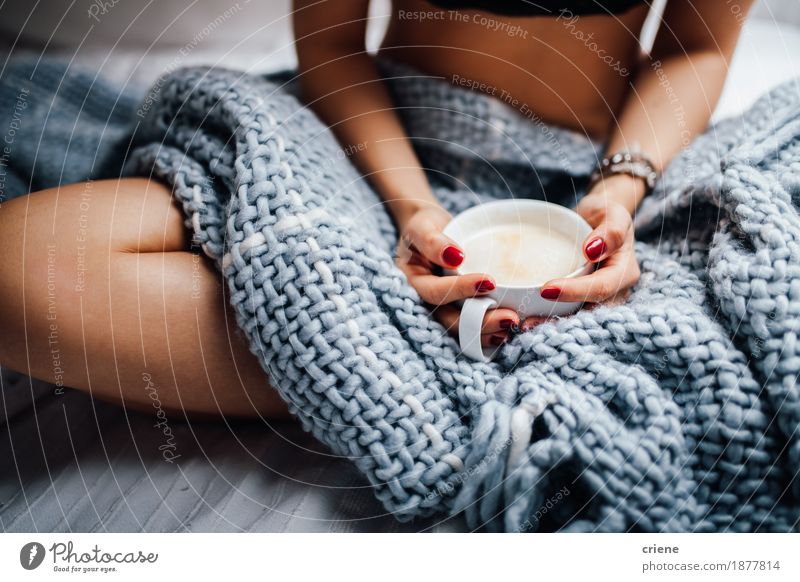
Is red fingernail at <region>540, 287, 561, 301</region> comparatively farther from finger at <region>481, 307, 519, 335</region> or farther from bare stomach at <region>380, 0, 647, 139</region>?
bare stomach at <region>380, 0, 647, 139</region>

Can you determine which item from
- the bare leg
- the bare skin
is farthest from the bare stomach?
the bare leg

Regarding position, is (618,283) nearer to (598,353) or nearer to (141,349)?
(598,353)

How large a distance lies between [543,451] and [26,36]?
43 cm

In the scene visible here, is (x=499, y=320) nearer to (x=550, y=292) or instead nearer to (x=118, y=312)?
(x=550, y=292)

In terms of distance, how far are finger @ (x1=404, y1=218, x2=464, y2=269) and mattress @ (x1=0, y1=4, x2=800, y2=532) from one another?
127 mm

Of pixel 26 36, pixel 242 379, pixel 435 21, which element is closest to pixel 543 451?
pixel 242 379

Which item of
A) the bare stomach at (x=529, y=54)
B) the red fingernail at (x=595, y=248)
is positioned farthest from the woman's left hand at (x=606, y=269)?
the bare stomach at (x=529, y=54)

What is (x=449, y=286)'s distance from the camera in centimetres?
29

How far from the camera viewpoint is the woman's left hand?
28 cm

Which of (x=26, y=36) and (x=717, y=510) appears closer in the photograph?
(x=717, y=510)

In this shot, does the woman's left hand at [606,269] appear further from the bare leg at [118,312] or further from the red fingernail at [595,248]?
the bare leg at [118,312]
